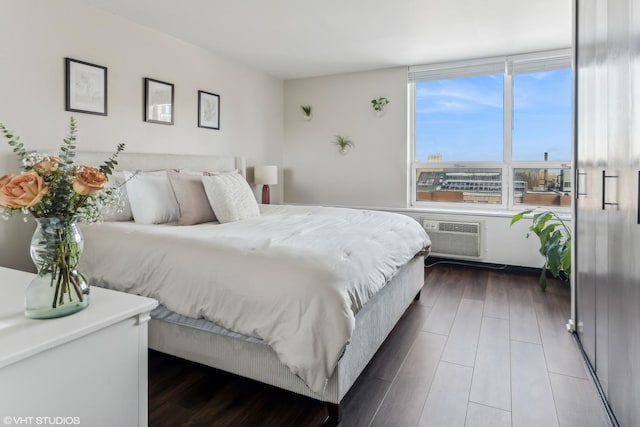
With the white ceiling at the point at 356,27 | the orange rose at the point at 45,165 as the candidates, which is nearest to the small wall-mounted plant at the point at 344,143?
the white ceiling at the point at 356,27

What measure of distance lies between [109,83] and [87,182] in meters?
2.64

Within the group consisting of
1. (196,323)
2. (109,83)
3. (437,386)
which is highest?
(109,83)

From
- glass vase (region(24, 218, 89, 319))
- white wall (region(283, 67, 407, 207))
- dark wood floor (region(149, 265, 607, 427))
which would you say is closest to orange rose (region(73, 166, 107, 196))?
glass vase (region(24, 218, 89, 319))

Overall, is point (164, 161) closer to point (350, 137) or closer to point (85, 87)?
point (85, 87)

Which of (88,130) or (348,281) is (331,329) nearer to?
(348,281)

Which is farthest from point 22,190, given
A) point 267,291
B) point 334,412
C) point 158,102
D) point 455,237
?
point 455,237

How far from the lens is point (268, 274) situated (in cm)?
172

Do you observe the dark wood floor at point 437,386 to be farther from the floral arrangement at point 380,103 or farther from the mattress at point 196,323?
the floral arrangement at point 380,103

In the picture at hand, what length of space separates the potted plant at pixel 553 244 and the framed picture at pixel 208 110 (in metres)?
3.27

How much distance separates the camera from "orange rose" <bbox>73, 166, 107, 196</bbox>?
97 centimetres

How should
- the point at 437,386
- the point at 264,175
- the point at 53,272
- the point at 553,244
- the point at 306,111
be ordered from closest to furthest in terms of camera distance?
the point at 53,272 < the point at 437,386 < the point at 553,244 < the point at 264,175 < the point at 306,111

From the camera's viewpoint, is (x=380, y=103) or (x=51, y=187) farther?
(x=380, y=103)

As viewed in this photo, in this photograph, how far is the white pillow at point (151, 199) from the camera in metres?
2.78

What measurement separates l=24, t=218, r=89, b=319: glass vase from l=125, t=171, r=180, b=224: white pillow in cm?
181
